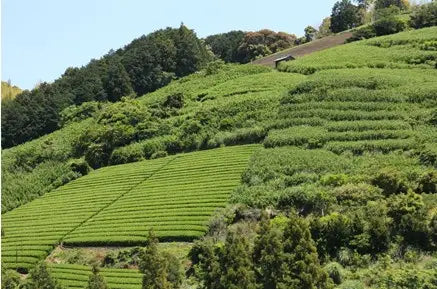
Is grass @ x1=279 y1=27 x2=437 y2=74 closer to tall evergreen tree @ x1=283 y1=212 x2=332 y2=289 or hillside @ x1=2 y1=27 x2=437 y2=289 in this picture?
hillside @ x1=2 y1=27 x2=437 y2=289

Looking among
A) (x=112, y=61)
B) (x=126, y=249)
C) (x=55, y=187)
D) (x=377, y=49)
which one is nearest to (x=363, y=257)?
(x=126, y=249)

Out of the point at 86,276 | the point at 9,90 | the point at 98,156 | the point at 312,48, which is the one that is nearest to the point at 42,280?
the point at 86,276

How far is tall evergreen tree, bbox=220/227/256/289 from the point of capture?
25.8 meters

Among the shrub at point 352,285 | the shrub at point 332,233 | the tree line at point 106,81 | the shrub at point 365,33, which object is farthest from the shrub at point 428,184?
the tree line at point 106,81

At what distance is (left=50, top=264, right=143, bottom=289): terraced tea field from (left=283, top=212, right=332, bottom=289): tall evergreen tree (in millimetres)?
10105

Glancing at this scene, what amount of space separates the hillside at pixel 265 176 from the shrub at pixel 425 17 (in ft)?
40.4

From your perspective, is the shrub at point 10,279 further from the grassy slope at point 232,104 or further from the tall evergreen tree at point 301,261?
the grassy slope at point 232,104

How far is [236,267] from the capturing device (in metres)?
26.3

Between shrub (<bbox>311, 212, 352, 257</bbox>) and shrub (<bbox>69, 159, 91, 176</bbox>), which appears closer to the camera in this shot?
shrub (<bbox>311, 212, 352, 257</bbox>)

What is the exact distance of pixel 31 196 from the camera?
57406mm

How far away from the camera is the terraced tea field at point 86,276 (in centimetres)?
3225

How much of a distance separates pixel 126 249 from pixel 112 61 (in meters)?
72.7

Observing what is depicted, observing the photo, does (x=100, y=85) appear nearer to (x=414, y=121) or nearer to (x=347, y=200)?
(x=414, y=121)

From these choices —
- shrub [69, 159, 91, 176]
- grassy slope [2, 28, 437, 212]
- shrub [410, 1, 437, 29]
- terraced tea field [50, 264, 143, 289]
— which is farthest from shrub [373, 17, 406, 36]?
terraced tea field [50, 264, 143, 289]
